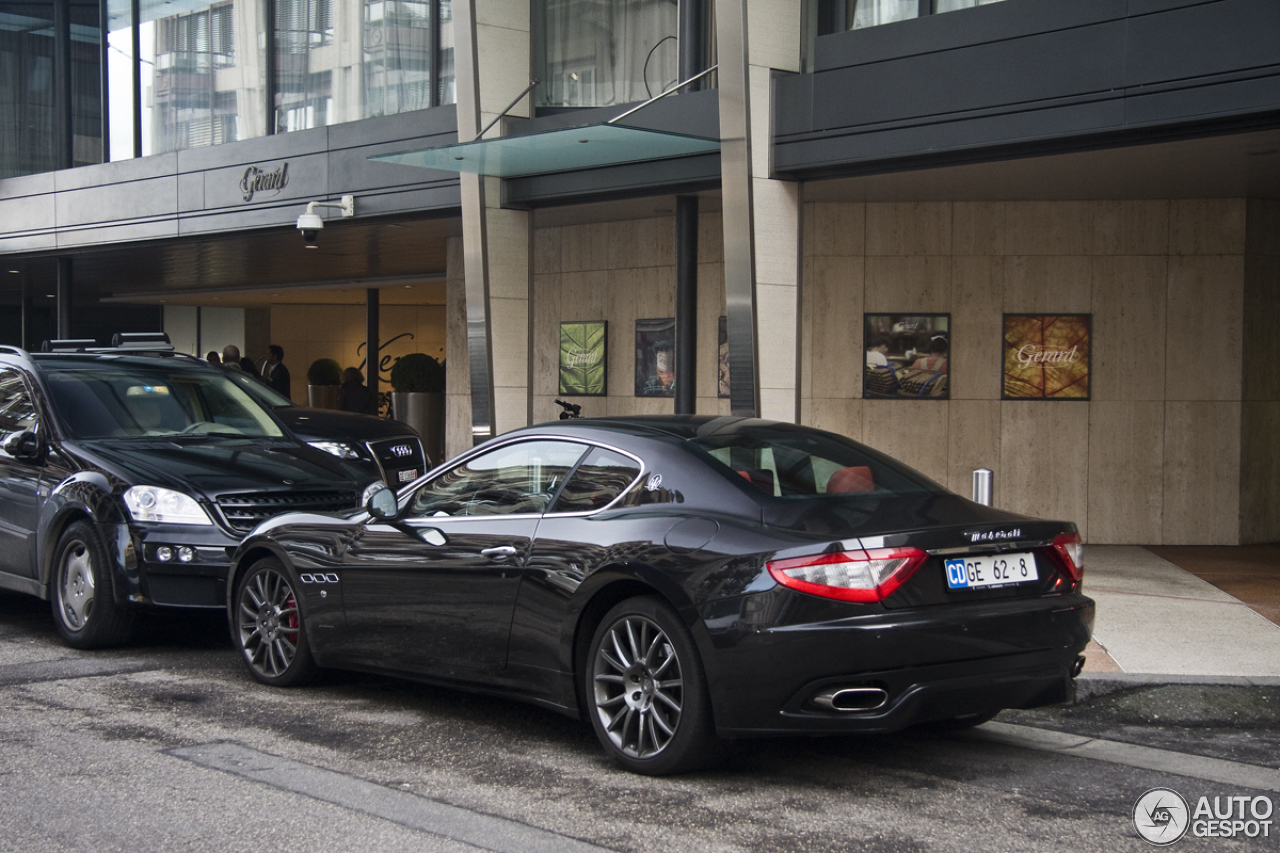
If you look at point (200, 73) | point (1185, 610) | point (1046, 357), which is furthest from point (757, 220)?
point (200, 73)

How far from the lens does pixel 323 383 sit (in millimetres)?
28578

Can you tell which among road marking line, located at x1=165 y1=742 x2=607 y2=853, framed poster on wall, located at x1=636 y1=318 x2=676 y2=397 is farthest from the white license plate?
framed poster on wall, located at x1=636 y1=318 x2=676 y2=397

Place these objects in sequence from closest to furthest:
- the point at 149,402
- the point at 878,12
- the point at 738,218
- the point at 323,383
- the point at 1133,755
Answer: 1. the point at 1133,755
2. the point at 149,402
3. the point at 738,218
4. the point at 878,12
5. the point at 323,383

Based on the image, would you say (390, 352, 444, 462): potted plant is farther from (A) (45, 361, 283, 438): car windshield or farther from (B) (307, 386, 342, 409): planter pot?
(A) (45, 361, 283, 438): car windshield

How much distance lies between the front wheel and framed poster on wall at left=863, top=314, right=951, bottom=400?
30.3ft

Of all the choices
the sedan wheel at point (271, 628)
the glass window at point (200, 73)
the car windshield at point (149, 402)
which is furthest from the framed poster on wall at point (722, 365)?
the sedan wheel at point (271, 628)

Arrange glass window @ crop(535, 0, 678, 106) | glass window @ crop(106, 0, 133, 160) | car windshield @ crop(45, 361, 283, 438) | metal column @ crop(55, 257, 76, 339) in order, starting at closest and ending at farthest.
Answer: car windshield @ crop(45, 361, 283, 438), glass window @ crop(535, 0, 678, 106), glass window @ crop(106, 0, 133, 160), metal column @ crop(55, 257, 76, 339)

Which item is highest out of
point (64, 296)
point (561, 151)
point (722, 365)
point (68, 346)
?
point (561, 151)

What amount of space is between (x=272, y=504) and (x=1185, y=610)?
6.16m

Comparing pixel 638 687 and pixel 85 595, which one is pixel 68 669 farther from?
pixel 638 687

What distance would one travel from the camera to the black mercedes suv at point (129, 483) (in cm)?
755

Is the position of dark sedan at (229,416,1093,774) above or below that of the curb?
above

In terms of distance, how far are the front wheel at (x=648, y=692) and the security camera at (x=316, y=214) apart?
1255 centimetres

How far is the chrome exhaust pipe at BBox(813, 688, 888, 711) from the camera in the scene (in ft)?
15.3
